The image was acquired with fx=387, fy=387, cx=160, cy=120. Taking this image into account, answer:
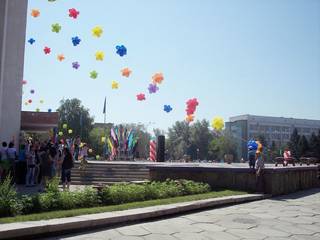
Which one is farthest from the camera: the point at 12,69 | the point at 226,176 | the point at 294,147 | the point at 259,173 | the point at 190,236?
the point at 294,147

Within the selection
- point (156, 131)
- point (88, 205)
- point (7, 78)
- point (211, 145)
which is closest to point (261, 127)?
point (211, 145)

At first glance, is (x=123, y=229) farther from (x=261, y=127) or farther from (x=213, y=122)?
(x=261, y=127)

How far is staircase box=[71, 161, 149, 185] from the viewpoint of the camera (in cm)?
1783

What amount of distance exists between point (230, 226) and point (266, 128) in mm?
119125

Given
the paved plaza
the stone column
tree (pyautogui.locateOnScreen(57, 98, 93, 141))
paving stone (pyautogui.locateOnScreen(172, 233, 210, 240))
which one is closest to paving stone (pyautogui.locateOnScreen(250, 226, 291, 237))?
the paved plaza

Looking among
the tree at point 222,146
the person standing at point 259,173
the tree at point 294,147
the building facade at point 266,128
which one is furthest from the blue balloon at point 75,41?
the building facade at point 266,128

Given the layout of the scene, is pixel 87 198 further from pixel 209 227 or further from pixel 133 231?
pixel 209 227

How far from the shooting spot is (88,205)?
9344mm

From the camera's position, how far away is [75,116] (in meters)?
83.1

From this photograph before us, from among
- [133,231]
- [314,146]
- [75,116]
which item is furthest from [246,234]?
[75,116]

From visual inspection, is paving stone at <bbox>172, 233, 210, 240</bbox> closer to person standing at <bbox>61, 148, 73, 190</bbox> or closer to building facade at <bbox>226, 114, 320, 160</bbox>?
person standing at <bbox>61, 148, 73, 190</bbox>

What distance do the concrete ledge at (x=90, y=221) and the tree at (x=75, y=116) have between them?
2801 inches

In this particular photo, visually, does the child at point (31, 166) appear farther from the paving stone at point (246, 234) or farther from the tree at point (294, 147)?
the tree at point (294, 147)

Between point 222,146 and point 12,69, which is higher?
point 12,69
